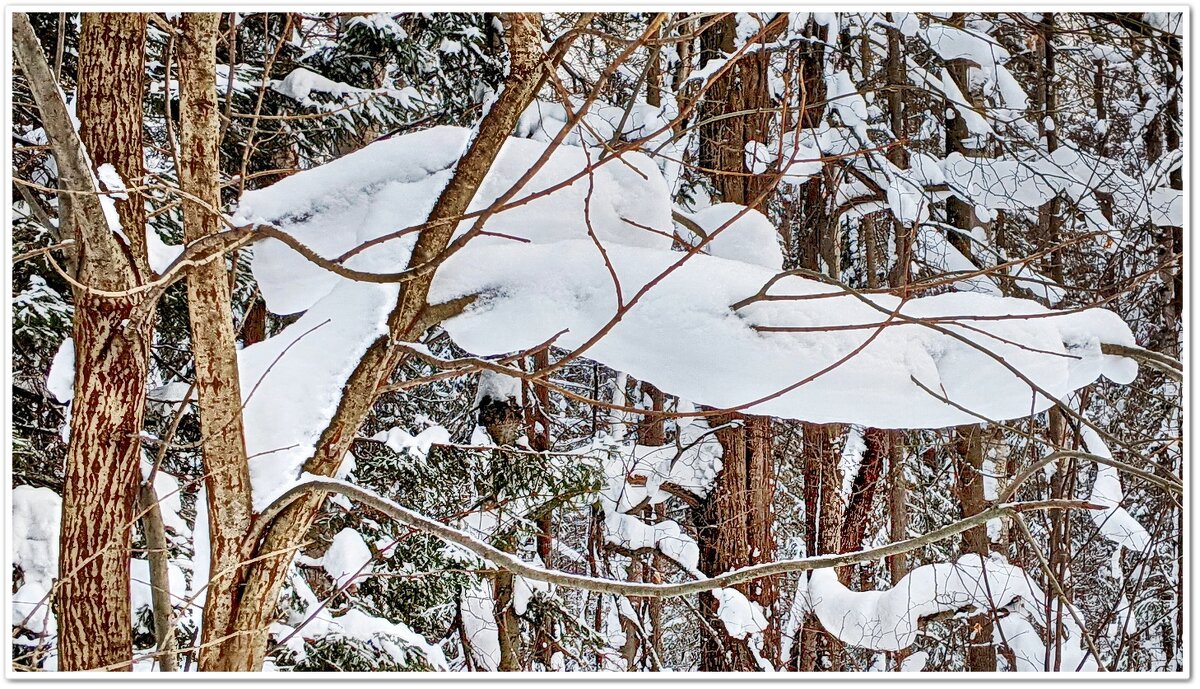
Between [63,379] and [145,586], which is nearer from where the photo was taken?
[63,379]

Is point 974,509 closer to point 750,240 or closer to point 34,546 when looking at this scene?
point 750,240

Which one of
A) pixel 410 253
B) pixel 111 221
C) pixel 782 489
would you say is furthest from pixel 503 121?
pixel 782 489

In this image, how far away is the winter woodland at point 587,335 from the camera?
1.28m

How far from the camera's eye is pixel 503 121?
4.52 feet

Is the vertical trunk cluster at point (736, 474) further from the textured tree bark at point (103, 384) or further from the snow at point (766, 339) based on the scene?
the textured tree bark at point (103, 384)

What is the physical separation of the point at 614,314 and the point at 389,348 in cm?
48

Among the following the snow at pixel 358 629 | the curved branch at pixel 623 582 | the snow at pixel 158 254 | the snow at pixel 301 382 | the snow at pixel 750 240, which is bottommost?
the snow at pixel 358 629

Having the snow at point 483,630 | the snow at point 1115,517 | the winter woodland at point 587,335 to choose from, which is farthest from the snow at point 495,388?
the snow at point 1115,517

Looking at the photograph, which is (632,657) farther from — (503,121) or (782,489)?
(503,121)

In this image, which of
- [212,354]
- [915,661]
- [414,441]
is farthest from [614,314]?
[915,661]

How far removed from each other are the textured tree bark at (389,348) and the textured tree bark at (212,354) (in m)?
0.05

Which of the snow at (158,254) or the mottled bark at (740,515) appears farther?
the mottled bark at (740,515)

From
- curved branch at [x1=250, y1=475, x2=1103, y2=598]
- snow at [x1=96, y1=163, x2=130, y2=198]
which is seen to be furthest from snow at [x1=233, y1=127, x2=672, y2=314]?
curved branch at [x1=250, y1=475, x2=1103, y2=598]

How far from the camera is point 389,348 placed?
1.45 metres
